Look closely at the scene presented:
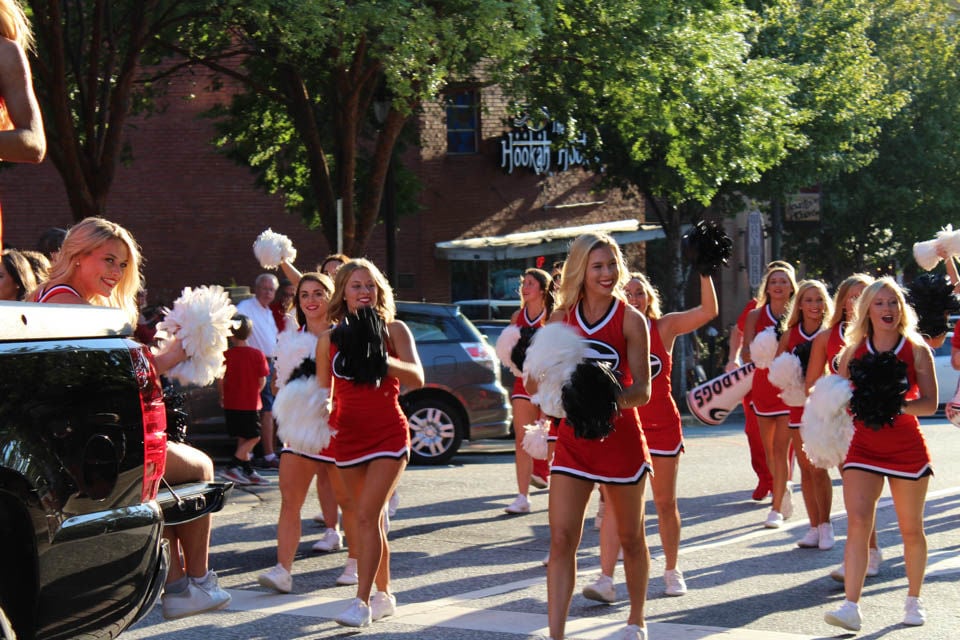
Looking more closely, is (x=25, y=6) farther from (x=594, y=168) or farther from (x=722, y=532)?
(x=594, y=168)

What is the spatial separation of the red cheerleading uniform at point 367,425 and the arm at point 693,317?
1.67 meters

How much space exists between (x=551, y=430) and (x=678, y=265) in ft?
59.5

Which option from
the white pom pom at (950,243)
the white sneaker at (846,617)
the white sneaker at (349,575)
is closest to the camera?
the white sneaker at (846,617)

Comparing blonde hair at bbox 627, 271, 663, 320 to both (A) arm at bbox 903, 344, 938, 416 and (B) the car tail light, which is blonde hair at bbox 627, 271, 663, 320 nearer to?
(A) arm at bbox 903, 344, 938, 416

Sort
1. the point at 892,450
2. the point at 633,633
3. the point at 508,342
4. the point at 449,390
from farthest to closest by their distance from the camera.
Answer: the point at 449,390, the point at 508,342, the point at 892,450, the point at 633,633

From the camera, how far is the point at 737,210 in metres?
26.7

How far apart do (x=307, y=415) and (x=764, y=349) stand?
399 cm

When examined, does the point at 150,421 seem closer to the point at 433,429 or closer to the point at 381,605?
the point at 381,605

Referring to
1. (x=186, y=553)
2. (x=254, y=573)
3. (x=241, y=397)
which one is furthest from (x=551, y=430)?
(x=241, y=397)

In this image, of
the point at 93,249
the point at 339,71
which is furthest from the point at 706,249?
the point at 339,71

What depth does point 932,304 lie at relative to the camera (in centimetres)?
845

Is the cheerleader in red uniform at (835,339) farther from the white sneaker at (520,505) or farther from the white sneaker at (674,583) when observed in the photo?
the white sneaker at (520,505)

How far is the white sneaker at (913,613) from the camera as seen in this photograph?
6.68m

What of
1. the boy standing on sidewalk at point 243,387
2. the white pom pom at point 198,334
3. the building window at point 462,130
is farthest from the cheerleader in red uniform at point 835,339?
the building window at point 462,130
